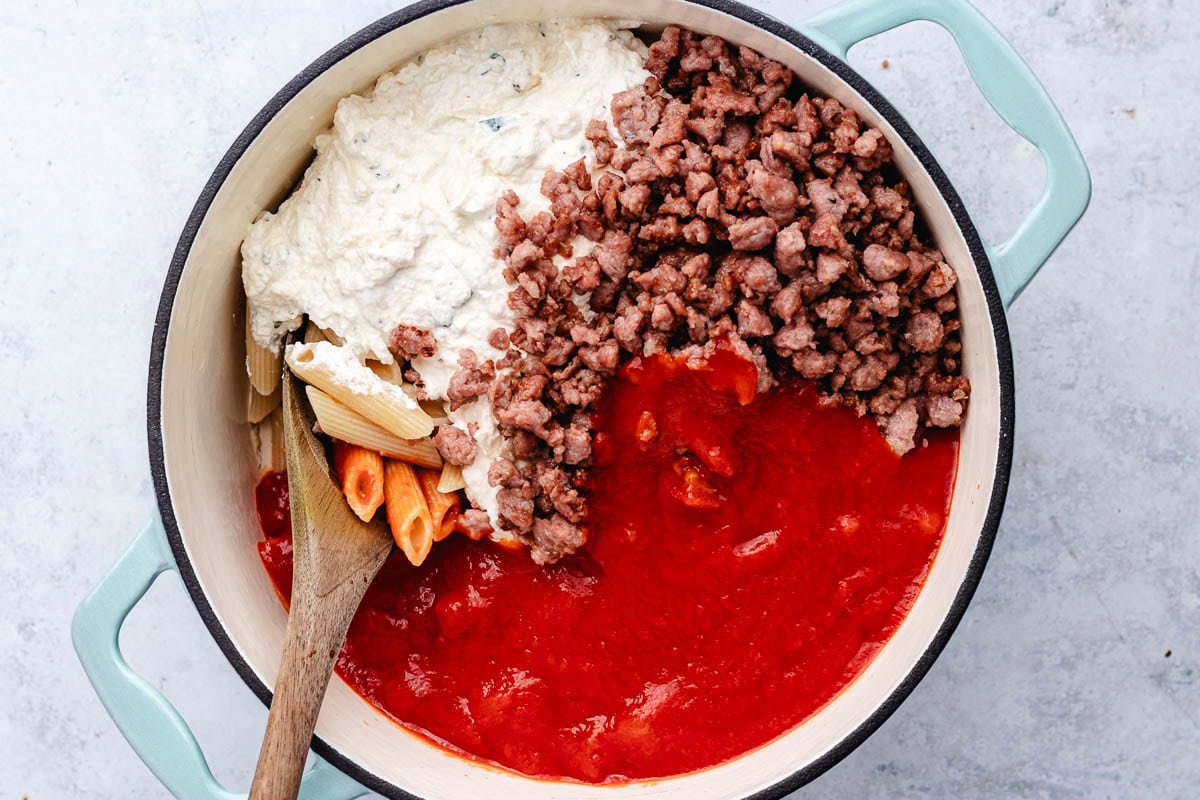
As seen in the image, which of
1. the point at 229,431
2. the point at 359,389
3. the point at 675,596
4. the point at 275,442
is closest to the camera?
the point at 359,389

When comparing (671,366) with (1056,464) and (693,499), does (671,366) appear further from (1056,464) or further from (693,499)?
(1056,464)

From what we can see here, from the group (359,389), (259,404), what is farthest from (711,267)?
(259,404)

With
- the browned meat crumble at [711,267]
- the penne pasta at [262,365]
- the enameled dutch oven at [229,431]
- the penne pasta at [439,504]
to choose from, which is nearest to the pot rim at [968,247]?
the enameled dutch oven at [229,431]

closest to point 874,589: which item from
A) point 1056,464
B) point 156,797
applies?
point 1056,464

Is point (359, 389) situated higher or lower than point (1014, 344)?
higher

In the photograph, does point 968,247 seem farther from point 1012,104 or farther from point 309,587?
point 309,587

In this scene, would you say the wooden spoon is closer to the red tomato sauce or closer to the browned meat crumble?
→ the red tomato sauce

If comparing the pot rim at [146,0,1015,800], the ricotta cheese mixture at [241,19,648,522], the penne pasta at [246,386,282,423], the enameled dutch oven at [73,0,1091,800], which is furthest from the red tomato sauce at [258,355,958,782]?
the penne pasta at [246,386,282,423]
